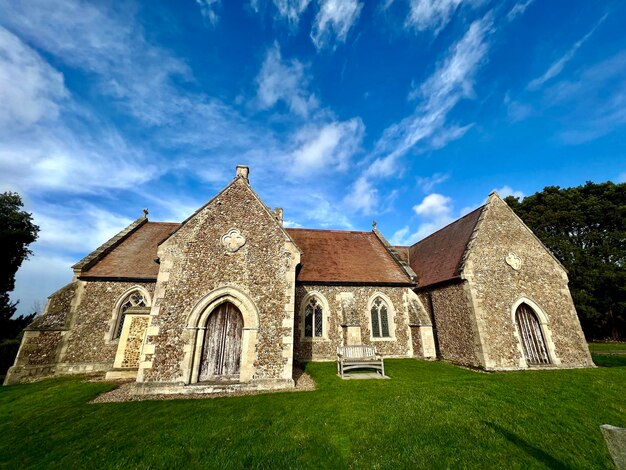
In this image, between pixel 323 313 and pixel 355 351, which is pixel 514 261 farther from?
pixel 323 313

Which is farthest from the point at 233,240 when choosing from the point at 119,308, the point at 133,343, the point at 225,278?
the point at 119,308

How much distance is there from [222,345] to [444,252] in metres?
14.7

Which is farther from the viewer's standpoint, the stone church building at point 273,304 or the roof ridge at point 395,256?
the roof ridge at point 395,256

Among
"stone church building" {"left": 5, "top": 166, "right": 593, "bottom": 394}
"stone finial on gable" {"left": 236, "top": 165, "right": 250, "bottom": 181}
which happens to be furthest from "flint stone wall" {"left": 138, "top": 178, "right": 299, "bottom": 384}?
"stone finial on gable" {"left": 236, "top": 165, "right": 250, "bottom": 181}

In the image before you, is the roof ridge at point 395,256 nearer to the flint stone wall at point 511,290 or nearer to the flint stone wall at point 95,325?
the flint stone wall at point 511,290

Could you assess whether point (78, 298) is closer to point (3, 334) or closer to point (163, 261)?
point (163, 261)

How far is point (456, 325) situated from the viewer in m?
14.2

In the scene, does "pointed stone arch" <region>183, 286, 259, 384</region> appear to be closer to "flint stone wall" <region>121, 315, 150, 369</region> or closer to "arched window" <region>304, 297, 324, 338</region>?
"flint stone wall" <region>121, 315, 150, 369</region>

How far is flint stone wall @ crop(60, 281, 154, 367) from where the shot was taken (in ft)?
43.1

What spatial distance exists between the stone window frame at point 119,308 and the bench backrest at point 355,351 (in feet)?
36.0

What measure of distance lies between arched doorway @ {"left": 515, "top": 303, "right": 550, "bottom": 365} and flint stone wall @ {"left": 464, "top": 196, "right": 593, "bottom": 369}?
A: 0.54 meters

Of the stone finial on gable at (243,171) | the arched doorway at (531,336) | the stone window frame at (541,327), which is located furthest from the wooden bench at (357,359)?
the stone finial on gable at (243,171)

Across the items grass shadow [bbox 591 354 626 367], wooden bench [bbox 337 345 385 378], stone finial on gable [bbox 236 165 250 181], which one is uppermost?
stone finial on gable [bbox 236 165 250 181]

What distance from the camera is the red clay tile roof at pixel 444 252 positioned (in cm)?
1521
